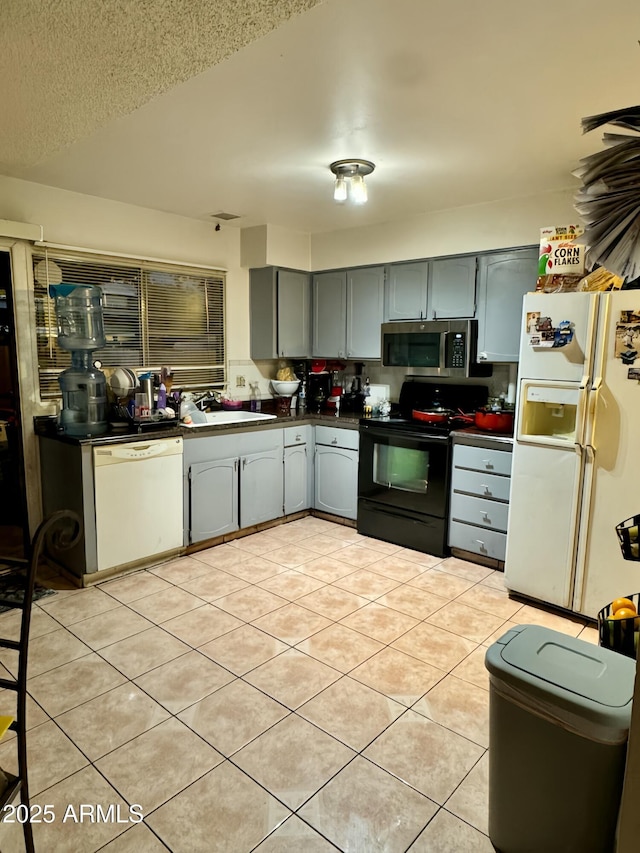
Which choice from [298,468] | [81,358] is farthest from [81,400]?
[298,468]

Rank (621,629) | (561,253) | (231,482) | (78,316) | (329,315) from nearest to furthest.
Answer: (621,629)
(561,253)
(78,316)
(231,482)
(329,315)

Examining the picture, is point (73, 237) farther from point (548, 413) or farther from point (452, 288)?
point (548, 413)

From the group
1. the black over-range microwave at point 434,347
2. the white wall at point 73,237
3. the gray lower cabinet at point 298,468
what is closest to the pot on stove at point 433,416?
the black over-range microwave at point 434,347

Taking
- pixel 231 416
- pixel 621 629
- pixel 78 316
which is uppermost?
pixel 78 316

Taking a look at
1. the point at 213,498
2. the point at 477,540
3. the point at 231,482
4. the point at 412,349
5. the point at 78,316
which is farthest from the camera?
the point at 412,349

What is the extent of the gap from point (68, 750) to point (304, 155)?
2.87m

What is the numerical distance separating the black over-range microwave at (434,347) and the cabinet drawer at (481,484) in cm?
73

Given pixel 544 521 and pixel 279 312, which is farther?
pixel 279 312

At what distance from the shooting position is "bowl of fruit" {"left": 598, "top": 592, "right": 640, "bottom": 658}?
1.58 meters

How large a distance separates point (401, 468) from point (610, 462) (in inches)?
60.1

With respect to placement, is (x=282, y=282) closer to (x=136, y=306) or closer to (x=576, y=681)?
(x=136, y=306)

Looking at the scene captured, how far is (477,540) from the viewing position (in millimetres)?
3645

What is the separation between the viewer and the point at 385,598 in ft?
10.4

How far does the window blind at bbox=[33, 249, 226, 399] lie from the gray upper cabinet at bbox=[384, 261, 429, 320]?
1401mm
